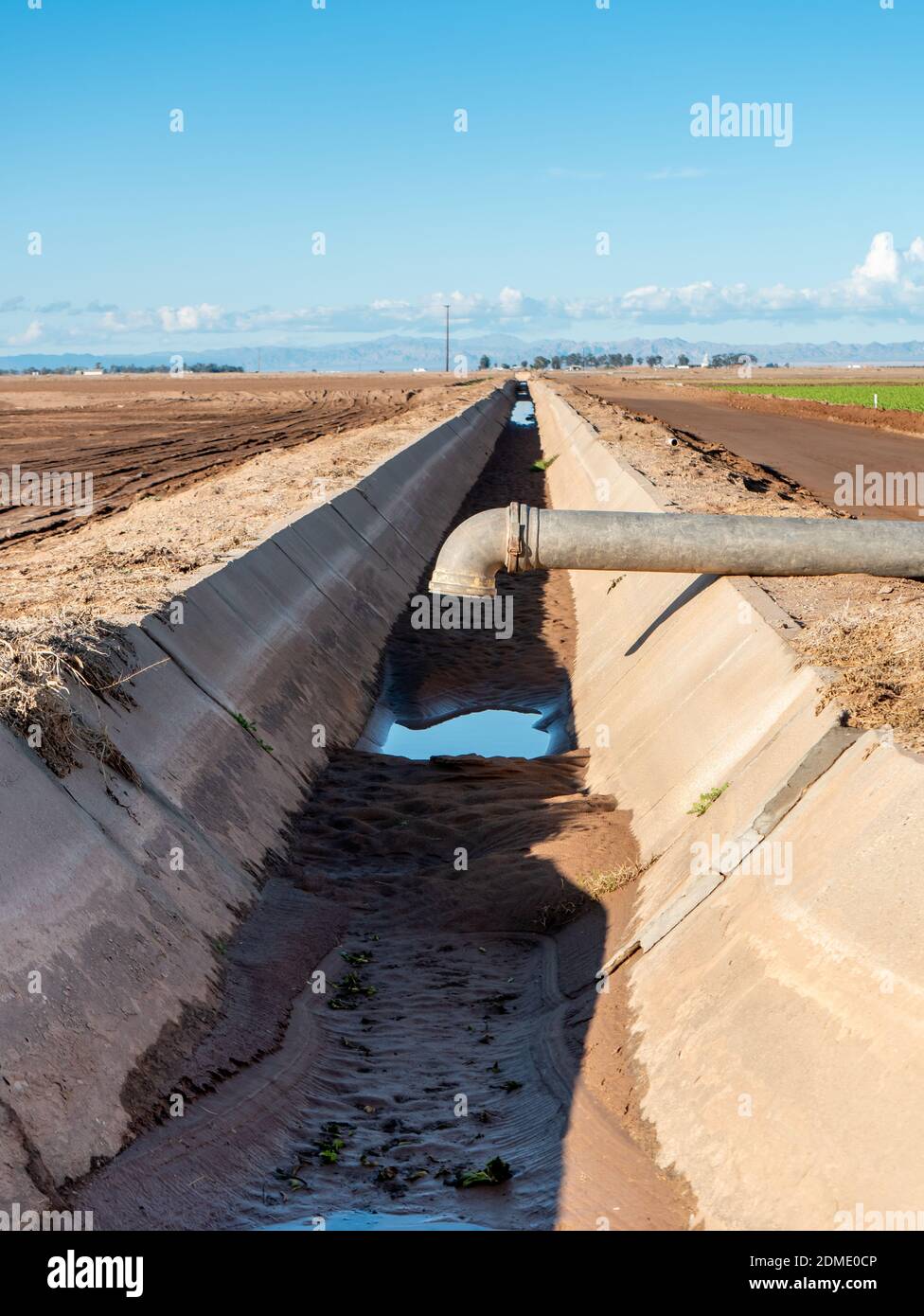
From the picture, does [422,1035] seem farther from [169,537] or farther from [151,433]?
[151,433]

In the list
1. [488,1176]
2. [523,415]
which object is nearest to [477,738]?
[488,1176]

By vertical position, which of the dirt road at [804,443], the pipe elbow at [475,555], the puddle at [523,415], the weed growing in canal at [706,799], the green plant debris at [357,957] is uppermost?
the puddle at [523,415]

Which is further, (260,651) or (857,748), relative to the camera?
(260,651)

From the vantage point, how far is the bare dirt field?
24.7 meters

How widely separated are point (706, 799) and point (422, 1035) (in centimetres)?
237

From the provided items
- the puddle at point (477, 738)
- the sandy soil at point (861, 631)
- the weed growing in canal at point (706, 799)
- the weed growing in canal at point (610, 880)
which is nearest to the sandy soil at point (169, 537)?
the puddle at point (477, 738)

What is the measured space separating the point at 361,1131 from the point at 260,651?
6.20 meters

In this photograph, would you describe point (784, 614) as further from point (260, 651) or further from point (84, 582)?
point (84, 582)

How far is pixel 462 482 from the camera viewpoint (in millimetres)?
32188

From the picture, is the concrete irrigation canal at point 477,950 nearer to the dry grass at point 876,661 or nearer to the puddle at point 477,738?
the dry grass at point 876,661

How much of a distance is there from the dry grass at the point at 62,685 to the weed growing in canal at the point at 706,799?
3441 millimetres

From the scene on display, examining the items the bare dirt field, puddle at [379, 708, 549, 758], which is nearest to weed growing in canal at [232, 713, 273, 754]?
puddle at [379, 708, 549, 758]

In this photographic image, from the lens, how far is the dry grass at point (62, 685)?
669 centimetres
